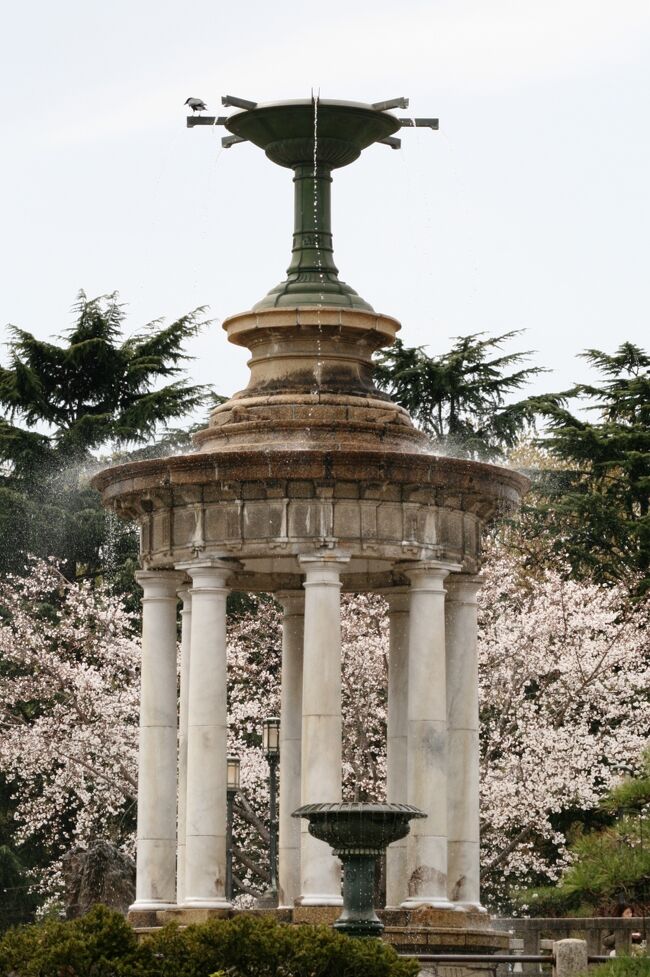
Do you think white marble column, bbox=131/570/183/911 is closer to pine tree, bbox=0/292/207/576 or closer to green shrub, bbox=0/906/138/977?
green shrub, bbox=0/906/138/977

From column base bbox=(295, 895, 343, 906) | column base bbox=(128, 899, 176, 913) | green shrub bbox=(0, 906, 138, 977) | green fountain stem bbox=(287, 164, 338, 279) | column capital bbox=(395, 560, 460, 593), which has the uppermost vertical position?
green fountain stem bbox=(287, 164, 338, 279)

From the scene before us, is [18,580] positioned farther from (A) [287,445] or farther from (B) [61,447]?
(A) [287,445]

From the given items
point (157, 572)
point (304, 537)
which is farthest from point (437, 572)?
point (157, 572)

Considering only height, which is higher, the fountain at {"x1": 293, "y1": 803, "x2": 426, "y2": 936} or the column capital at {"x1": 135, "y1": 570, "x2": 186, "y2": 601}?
the column capital at {"x1": 135, "y1": 570, "x2": 186, "y2": 601}

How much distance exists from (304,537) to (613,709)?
811 inches

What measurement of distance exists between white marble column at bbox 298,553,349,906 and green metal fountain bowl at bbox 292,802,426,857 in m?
2.02

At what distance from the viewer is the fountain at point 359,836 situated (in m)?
25.8

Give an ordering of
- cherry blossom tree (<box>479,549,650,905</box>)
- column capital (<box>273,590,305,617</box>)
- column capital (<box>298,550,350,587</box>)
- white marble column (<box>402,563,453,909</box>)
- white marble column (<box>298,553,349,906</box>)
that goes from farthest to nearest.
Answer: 1. cherry blossom tree (<box>479,549,650,905</box>)
2. column capital (<box>273,590,305,617</box>)
3. column capital (<box>298,550,350,587</box>)
4. white marble column (<box>402,563,453,909</box>)
5. white marble column (<box>298,553,349,906</box>)

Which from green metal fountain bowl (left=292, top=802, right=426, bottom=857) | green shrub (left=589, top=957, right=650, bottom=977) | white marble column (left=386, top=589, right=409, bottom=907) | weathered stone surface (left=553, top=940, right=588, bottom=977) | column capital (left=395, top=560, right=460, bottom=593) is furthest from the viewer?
white marble column (left=386, top=589, right=409, bottom=907)

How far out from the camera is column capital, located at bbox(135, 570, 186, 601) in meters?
31.0

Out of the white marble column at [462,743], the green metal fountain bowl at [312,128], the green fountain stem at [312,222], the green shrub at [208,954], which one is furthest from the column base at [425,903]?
the green metal fountain bowl at [312,128]

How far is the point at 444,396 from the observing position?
57031 mm

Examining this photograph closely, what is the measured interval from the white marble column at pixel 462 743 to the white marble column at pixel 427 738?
2.62ft

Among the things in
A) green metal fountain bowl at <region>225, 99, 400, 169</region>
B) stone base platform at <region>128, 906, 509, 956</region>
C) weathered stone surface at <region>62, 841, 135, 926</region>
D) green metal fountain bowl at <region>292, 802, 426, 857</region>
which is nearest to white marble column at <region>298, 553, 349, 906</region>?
stone base platform at <region>128, 906, 509, 956</region>
